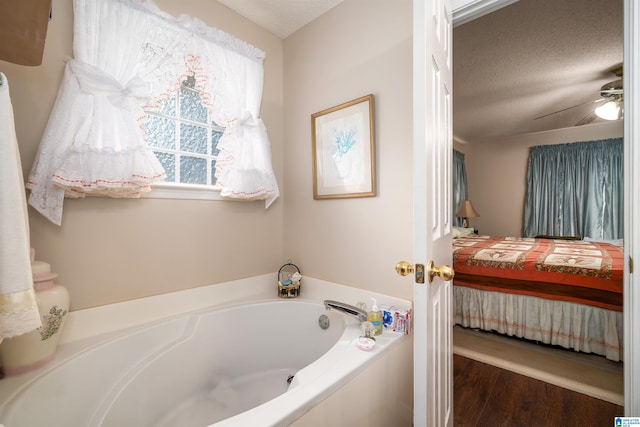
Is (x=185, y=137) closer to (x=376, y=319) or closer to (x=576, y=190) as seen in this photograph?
(x=376, y=319)

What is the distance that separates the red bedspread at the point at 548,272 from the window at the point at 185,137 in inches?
95.6

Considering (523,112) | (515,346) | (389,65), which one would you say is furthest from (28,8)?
(523,112)

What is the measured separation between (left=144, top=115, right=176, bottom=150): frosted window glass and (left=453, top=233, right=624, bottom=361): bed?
265 cm

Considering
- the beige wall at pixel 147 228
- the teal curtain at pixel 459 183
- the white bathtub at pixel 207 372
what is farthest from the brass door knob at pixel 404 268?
the teal curtain at pixel 459 183

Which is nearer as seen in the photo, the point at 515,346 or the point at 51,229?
the point at 51,229

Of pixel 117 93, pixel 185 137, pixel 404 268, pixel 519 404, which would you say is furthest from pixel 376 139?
pixel 519 404

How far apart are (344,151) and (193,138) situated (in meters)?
0.95

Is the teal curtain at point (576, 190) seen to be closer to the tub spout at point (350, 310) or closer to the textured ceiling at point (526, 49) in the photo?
the textured ceiling at point (526, 49)

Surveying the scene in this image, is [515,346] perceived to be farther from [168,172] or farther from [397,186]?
[168,172]

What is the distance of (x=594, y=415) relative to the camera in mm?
1540

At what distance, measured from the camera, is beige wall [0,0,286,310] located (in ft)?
3.96

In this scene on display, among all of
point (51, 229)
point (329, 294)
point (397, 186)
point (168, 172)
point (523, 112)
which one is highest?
point (523, 112)

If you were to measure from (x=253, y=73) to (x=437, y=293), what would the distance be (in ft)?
5.73

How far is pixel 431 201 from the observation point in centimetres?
91
